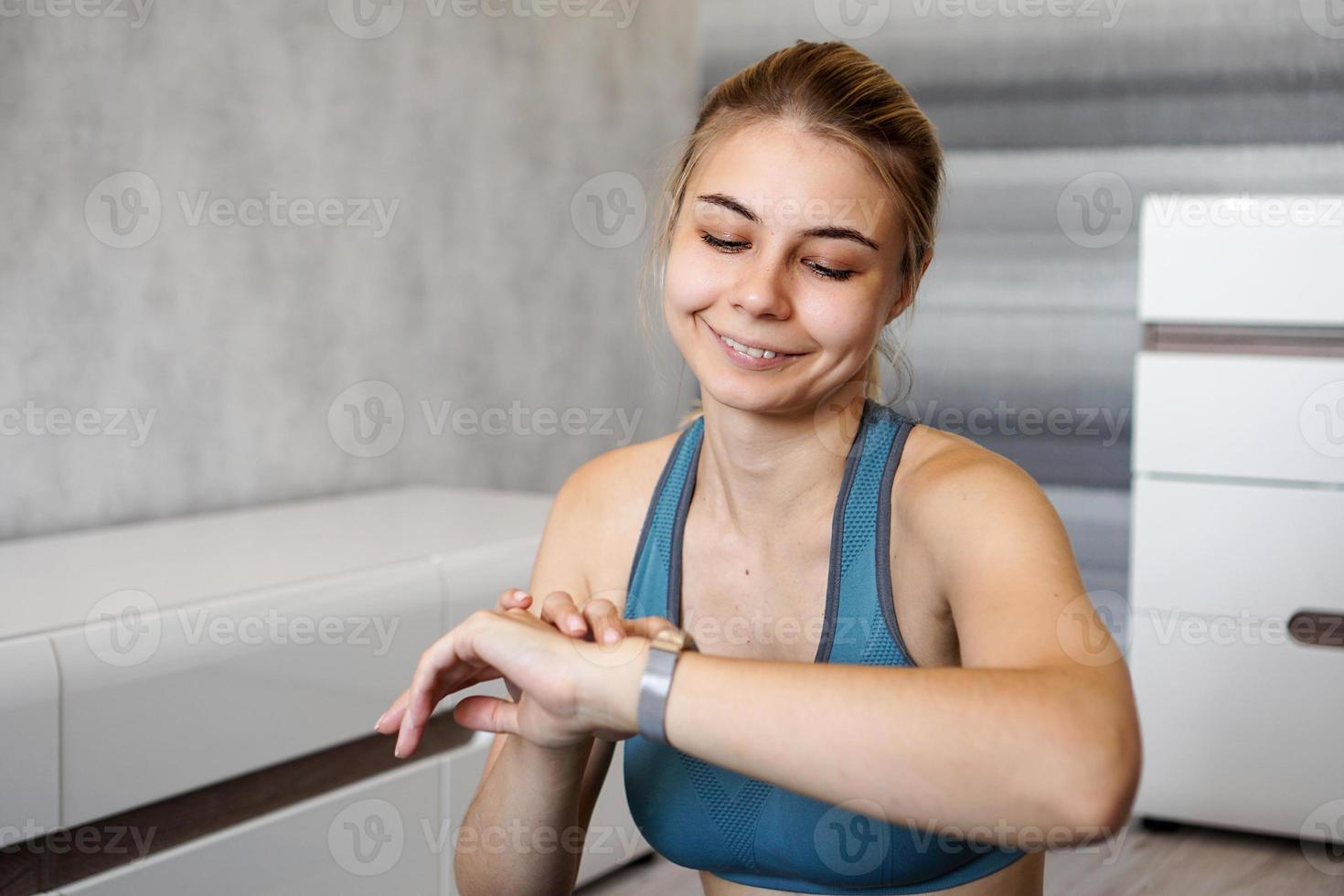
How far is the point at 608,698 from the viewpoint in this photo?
0.91 meters

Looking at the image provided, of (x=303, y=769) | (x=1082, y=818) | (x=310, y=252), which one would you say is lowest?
(x=303, y=769)

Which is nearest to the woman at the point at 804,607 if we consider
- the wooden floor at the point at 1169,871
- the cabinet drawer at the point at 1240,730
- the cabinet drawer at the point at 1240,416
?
the wooden floor at the point at 1169,871

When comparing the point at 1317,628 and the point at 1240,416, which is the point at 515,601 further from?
the point at 1317,628

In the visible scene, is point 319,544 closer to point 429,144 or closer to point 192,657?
point 192,657

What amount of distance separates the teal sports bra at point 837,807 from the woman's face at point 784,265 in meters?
0.10

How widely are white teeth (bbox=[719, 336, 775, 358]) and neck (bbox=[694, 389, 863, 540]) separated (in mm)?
76

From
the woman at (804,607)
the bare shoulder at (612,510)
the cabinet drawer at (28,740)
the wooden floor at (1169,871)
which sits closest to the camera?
the woman at (804,607)

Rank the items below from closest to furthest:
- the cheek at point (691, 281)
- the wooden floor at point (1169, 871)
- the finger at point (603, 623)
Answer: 1. the finger at point (603, 623)
2. the cheek at point (691, 281)
3. the wooden floor at point (1169, 871)

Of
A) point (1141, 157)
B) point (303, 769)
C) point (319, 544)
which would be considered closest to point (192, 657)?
point (303, 769)

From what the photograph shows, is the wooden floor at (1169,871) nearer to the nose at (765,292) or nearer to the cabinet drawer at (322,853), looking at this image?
the cabinet drawer at (322,853)

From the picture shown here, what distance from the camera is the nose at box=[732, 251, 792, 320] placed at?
109 centimetres

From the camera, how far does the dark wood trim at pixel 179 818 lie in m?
1.47

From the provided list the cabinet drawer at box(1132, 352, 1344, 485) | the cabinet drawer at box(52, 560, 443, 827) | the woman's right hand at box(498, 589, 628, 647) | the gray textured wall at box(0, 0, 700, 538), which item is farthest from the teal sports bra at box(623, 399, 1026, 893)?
the cabinet drawer at box(1132, 352, 1344, 485)

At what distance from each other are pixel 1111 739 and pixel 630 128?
112 inches
